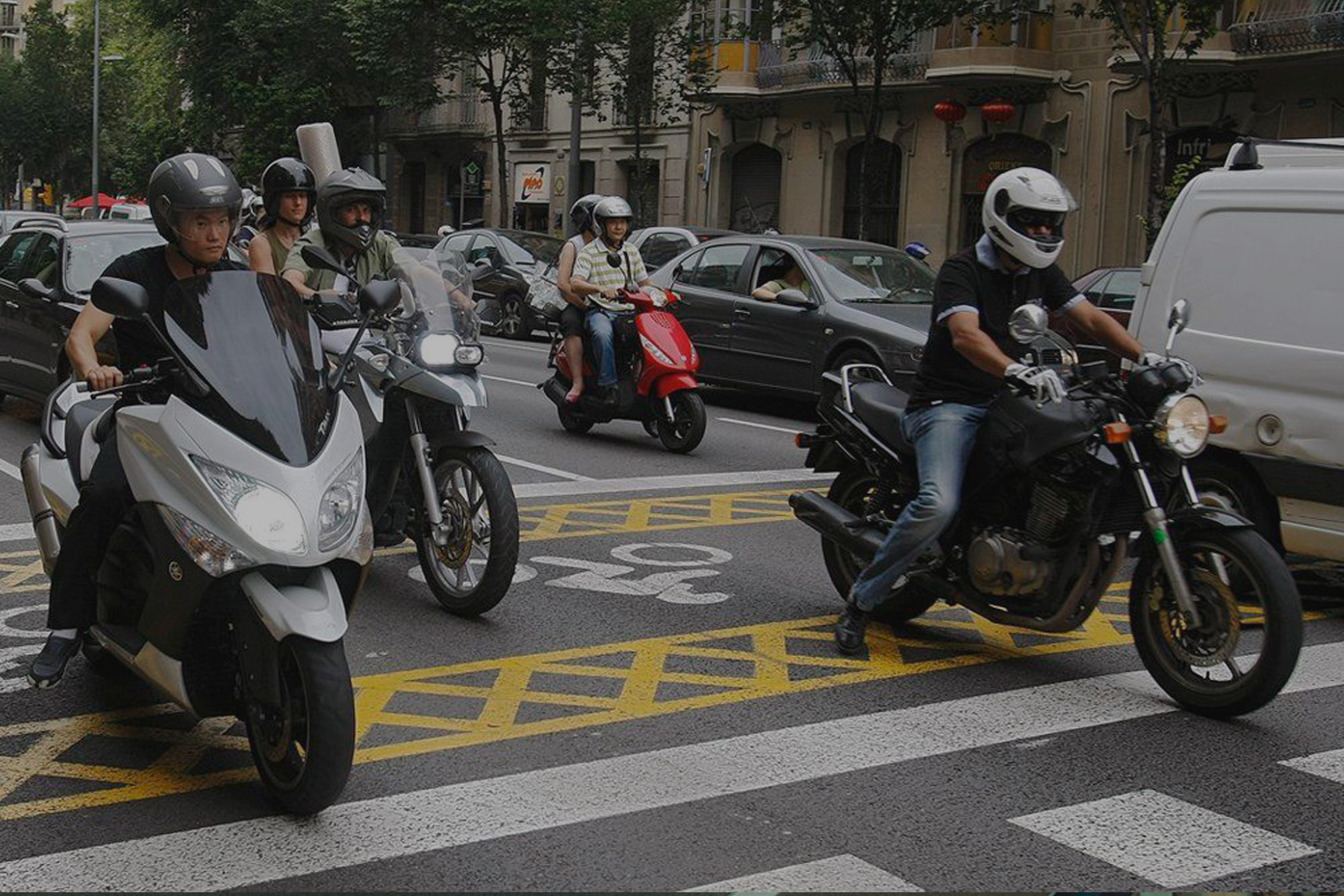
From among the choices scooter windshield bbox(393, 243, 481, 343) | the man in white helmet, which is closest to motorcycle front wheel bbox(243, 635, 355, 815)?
the man in white helmet

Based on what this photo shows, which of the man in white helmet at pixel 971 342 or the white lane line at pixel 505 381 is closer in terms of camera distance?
the man in white helmet at pixel 971 342

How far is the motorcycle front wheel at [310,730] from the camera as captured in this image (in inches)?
169

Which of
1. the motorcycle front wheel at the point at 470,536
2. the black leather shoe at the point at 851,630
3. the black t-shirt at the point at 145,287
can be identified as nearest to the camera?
the black t-shirt at the point at 145,287

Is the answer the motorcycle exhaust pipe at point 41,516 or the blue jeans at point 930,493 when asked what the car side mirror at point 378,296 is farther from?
the blue jeans at point 930,493

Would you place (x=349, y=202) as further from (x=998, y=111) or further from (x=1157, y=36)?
(x=998, y=111)

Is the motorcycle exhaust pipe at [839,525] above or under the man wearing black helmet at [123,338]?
under

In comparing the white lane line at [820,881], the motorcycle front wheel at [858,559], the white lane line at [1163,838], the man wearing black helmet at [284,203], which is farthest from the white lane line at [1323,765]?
the man wearing black helmet at [284,203]

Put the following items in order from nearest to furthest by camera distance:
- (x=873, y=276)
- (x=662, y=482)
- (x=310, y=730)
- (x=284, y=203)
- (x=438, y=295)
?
1. (x=310, y=730)
2. (x=438, y=295)
3. (x=284, y=203)
4. (x=662, y=482)
5. (x=873, y=276)

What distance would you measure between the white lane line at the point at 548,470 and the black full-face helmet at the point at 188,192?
5.53m

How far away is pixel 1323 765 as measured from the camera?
16.9 feet

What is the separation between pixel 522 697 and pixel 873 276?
9613 millimetres

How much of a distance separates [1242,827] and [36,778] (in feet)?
10.9

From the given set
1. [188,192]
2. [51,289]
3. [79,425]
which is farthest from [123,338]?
[51,289]

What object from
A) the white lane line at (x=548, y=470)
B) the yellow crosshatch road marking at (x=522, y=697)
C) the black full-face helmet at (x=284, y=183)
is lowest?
the white lane line at (x=548, y=470)
